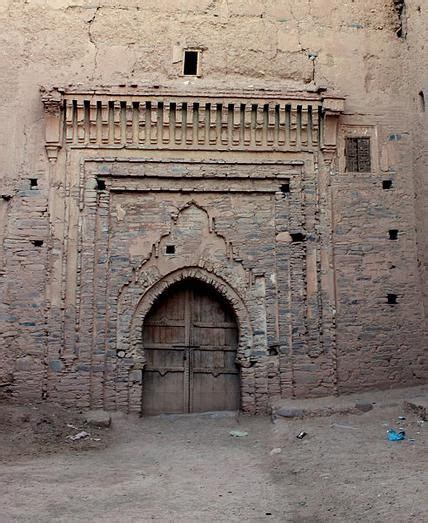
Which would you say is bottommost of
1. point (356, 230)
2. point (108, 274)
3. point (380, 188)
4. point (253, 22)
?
point (108, 274)

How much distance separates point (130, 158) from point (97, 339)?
2868mm

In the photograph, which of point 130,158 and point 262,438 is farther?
point 130,158

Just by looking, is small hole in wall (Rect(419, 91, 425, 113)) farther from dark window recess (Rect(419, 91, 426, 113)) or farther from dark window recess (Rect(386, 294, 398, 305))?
dark window recess (Rect(386, 294, 398, 305))

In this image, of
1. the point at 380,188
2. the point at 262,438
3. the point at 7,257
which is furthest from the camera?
the point at 380,188

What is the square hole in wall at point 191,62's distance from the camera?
10.0 m

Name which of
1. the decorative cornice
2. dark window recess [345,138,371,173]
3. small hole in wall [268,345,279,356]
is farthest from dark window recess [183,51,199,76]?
small hole in wall [268,345,279,356]

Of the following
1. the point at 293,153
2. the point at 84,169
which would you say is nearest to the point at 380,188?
the point at 293,153

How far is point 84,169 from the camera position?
9508 mm

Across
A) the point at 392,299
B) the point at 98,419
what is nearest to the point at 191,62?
the point at 392,299

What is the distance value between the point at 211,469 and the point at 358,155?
5.75m

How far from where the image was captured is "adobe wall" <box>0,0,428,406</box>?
9180mm

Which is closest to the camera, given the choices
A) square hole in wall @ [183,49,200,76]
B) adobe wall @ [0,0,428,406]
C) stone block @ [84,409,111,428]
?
stone block @ [84,409,111,428]

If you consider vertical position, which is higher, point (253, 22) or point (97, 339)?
point (253, 22)

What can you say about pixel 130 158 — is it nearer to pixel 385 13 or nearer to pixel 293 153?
pixel 293 153
